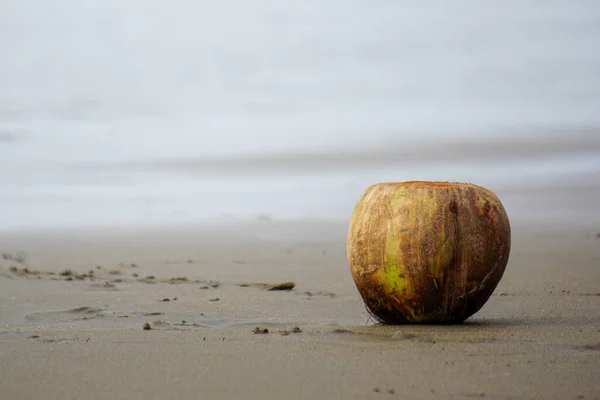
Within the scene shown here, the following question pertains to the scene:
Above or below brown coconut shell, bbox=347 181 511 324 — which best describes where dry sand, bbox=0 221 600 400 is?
below

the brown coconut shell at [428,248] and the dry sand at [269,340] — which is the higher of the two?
the brown coconut shell at [428,248]

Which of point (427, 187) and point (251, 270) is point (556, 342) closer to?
point (427, 187)

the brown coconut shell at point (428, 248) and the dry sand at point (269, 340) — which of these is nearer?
the dry sand at point (269, 340)

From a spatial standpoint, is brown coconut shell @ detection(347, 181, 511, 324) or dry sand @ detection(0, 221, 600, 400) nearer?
dry sand @ detection(0, 221, 600, 400)

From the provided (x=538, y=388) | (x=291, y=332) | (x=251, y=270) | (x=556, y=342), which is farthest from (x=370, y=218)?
(x=251, y=270)
